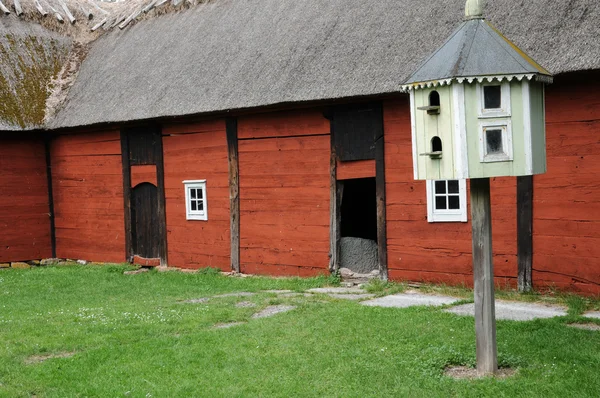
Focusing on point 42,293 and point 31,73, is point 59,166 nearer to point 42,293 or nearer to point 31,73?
point 31,73

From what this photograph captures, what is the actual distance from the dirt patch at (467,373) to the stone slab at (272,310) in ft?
10.3

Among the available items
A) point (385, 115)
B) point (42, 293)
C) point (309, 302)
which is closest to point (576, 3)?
point (385, 115)

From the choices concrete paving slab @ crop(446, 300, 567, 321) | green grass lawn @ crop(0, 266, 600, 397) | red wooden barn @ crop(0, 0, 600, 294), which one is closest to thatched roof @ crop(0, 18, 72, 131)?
red wooden barn @ crop(0, 0, 600, 294)

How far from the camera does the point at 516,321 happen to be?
7.91m

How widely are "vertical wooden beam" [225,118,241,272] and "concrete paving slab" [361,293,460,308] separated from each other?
4437 millimetres

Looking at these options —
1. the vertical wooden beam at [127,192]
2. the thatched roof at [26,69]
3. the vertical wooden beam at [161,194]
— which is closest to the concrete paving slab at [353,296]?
the vertical wooden beam at [161,194]

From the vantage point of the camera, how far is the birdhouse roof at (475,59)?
239 inches

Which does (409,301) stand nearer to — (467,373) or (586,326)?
(586,326)

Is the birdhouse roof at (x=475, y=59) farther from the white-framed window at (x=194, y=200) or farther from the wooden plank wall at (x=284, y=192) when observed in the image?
the white-framed window at (x=194, y=200)

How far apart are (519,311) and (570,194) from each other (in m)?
1.90

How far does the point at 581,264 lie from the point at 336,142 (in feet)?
14.5

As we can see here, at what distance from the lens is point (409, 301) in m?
9.80

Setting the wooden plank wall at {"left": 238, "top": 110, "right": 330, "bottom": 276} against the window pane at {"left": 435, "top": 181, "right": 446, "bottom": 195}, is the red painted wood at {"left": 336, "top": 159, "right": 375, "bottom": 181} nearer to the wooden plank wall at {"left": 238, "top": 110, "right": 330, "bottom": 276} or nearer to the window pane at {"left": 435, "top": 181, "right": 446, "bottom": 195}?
the wooden plank wall at {"left": 238, "top": 110, "right": 330, "bottom": 276}

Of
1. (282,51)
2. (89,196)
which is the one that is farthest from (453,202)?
(89,196)
